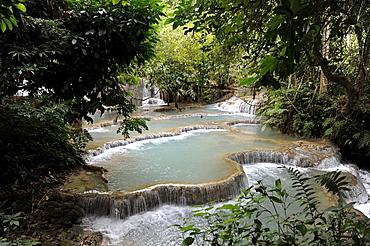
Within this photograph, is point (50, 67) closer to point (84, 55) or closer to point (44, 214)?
point (84, 55)

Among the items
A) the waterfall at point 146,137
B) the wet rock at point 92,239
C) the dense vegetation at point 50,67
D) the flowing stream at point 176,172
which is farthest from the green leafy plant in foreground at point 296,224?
the waterfall at point 146,137

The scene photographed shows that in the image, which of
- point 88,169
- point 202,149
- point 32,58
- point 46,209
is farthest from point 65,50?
point 202,149

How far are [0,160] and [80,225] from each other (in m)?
1.90

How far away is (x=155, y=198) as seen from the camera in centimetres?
528

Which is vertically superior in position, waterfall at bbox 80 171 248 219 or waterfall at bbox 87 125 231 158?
waterfall at bbox 87 125 231 158

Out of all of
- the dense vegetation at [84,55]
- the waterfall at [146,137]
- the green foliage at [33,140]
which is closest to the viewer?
the dense vegetation at [84,55]

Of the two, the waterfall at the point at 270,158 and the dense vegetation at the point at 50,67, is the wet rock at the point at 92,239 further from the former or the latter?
the waterfall at the point at 270,158

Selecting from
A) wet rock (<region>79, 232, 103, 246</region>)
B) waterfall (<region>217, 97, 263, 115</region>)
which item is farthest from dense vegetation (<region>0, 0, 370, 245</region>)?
waterfall (<region>217, 97, 263, 115</region>)

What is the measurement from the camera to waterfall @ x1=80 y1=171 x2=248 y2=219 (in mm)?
4871

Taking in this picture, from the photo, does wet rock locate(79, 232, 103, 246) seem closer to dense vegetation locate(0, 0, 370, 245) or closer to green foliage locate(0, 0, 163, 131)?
dense vegetation locate(0, 0, 370, 245)

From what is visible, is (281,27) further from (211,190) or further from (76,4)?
(211,190)

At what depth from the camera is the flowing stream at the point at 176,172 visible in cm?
482

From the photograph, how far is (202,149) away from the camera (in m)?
8.60

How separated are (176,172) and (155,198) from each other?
1.42m
